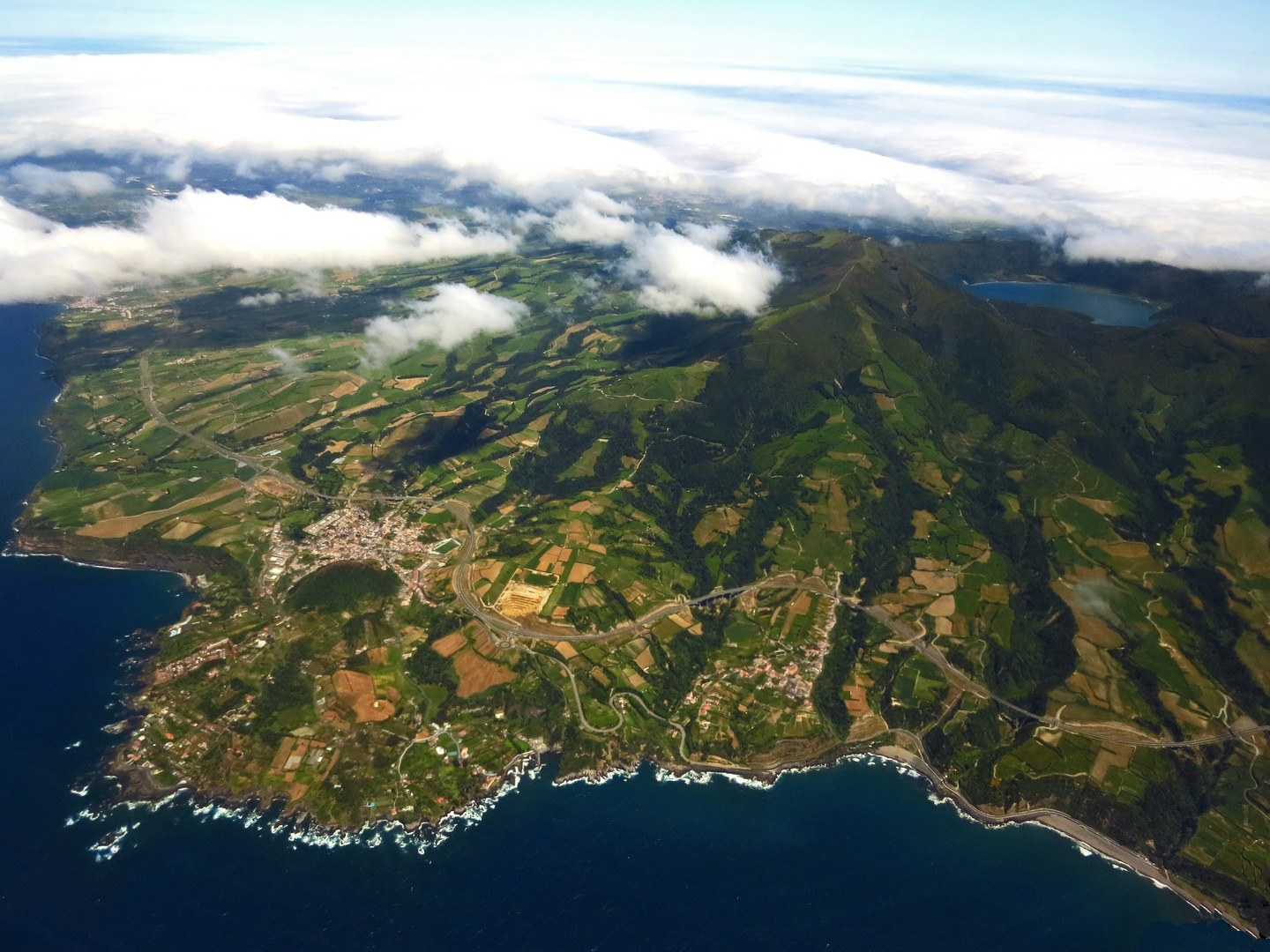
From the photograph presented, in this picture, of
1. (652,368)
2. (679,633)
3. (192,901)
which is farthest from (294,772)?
(652,368)

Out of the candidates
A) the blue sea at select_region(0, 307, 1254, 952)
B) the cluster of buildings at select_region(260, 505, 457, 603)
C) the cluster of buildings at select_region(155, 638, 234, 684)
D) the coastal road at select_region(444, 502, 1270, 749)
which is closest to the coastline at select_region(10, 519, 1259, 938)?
the blue sea at select_region(0, 307, 1254, 952)

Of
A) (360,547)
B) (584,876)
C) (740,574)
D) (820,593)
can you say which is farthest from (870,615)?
(360,547)

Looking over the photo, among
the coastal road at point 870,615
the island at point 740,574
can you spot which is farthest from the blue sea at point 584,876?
the coastal road at point 870,615

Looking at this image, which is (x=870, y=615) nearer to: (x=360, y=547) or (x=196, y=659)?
(x=360, y=547)

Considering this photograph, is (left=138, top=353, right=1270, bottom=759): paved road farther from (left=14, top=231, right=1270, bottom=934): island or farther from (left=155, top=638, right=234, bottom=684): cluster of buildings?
(left=155, top=638, right=234, bottom=684): cluster of buildings

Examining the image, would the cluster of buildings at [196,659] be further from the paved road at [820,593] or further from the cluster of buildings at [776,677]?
the cluster of buildings at [776,677]
